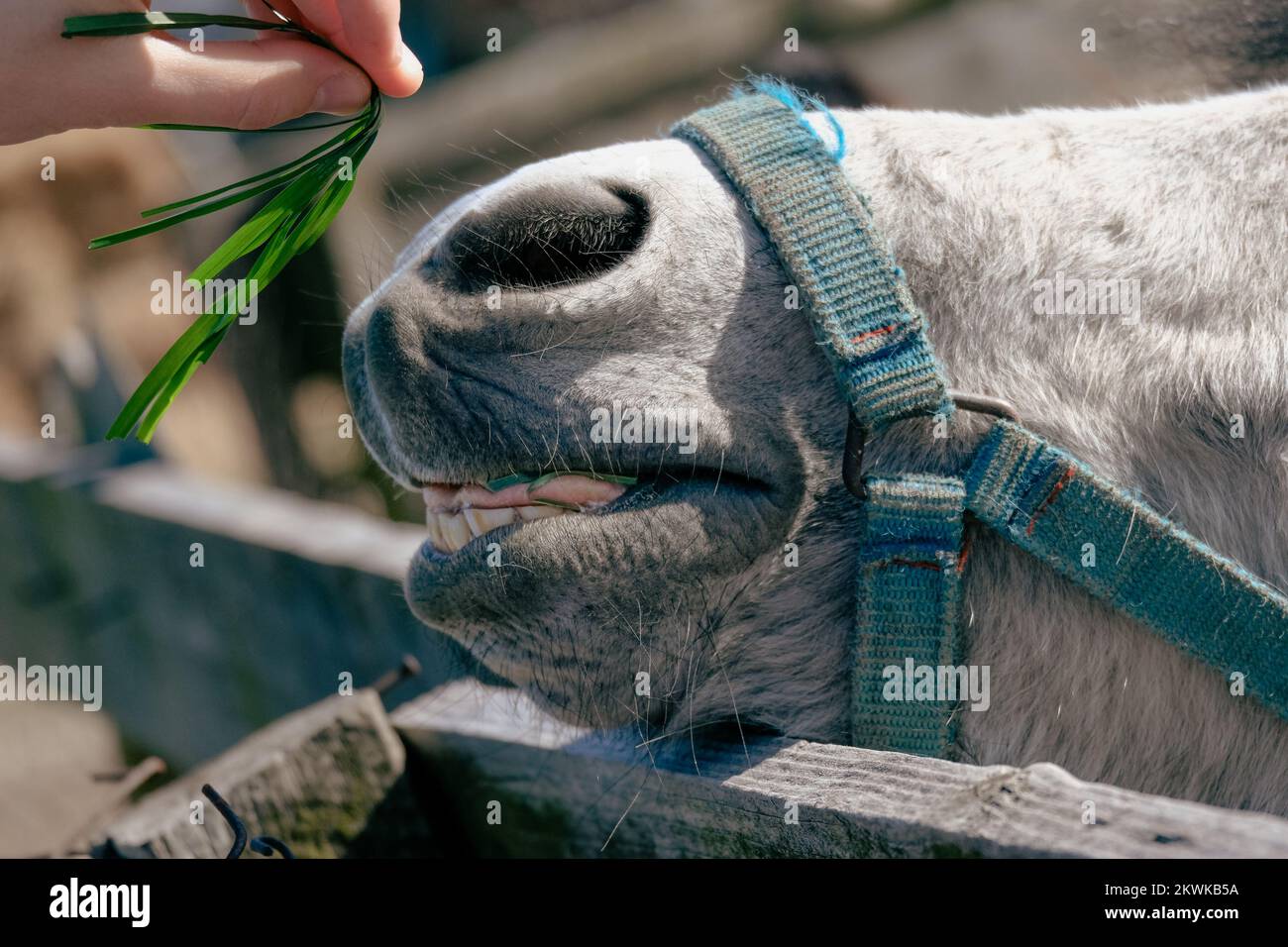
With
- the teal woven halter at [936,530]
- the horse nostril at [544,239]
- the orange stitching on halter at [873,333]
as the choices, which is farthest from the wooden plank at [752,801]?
the horse nostril at [544,239]

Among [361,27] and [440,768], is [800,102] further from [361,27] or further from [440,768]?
[440,768]

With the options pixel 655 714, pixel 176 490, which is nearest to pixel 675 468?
pixel 655 714

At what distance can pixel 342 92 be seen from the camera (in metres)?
1.19

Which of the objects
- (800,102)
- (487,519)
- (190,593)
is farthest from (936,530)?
(190,593)

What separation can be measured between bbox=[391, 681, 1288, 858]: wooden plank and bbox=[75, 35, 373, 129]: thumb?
782 mm

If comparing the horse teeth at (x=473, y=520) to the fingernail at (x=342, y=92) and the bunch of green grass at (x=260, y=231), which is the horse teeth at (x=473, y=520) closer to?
the bunch of green grass at (x=260, y=231)

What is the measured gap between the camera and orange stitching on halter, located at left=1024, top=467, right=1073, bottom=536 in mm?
1261

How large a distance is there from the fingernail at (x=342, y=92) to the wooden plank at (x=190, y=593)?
49.1 inches

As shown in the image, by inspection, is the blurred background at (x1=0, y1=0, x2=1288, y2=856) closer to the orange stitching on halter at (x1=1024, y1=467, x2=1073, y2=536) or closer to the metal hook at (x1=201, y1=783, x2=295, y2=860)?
the metal hook at (x1=201, y1=783, x2=295, y2=860)

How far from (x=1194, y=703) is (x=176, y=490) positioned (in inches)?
133

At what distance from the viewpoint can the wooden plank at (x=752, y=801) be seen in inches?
34.8

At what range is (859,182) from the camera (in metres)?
1.37

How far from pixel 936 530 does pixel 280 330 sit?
7687mm
